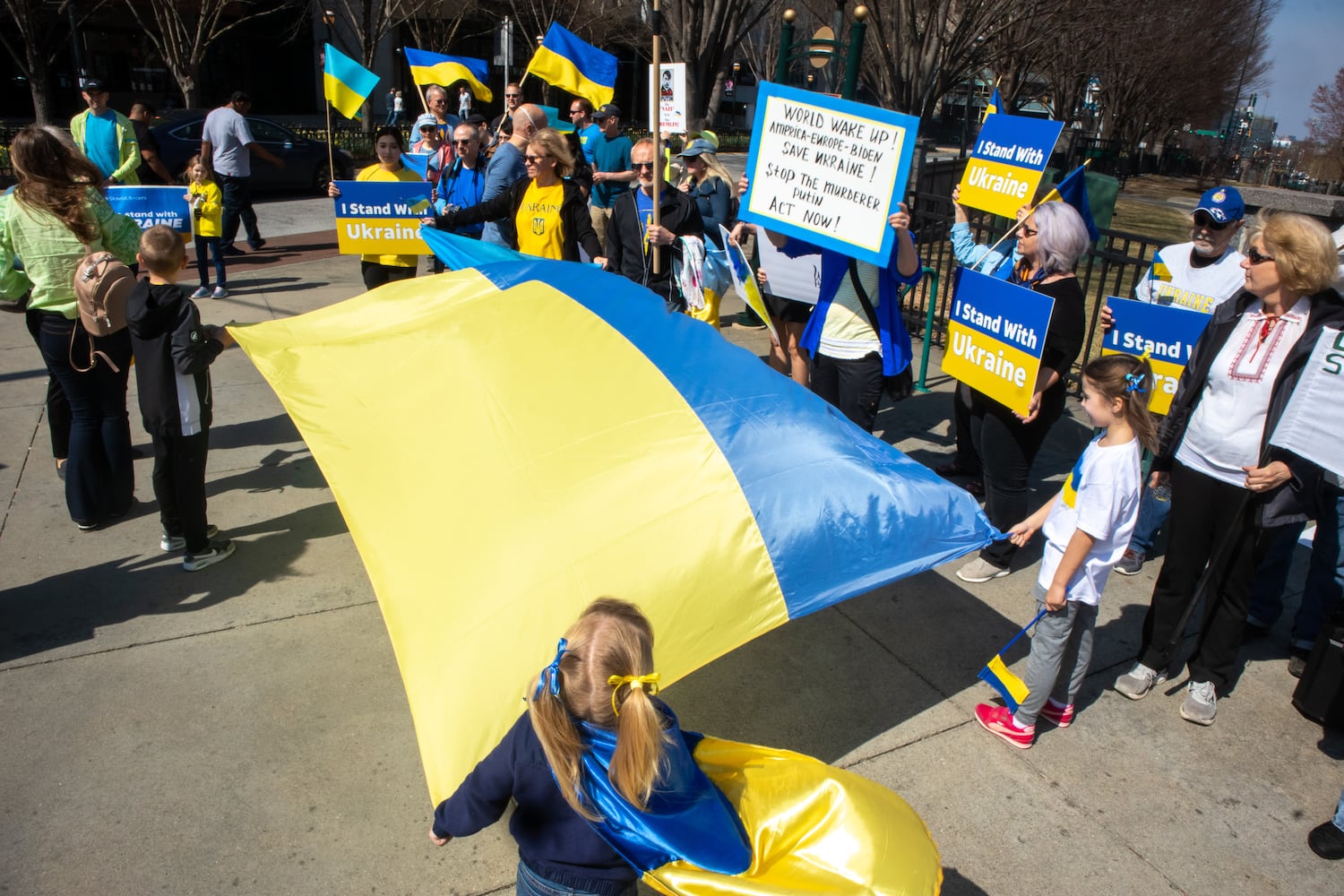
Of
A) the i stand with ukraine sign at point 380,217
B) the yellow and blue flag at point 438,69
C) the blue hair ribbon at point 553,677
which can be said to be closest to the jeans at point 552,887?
the blue hair ribbon at point 553,677

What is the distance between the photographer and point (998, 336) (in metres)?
4.36

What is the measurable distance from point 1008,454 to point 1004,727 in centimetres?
147

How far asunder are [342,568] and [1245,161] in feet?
210

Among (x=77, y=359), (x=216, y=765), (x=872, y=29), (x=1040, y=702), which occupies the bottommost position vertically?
(x=216, y=765)

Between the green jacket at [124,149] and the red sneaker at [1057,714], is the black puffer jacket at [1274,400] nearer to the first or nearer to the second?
the red sneaker at [1057,714]

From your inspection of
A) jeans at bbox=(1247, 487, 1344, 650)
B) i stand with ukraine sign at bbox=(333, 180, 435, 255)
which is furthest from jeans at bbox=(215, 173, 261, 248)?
jeans at bbox=(1247, 487, 1344, 650)

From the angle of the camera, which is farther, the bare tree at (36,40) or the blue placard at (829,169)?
the bare tree at (36,40)

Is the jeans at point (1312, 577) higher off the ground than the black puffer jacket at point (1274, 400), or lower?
lower

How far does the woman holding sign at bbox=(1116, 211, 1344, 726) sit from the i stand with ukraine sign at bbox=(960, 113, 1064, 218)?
1.72 meters

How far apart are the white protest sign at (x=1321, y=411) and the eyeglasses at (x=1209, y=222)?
1372 mm

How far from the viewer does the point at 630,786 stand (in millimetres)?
1889

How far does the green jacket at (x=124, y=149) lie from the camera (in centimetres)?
834

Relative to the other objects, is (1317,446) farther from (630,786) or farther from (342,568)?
(342,568)

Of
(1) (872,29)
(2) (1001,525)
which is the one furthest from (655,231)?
(1) (872,29)
